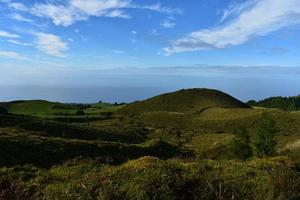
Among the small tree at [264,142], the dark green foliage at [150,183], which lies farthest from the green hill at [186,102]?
the dark green foliage at [150,183]

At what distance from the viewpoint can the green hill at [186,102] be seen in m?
121

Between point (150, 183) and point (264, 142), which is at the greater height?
point (150, 183)

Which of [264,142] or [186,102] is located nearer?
[264,142]

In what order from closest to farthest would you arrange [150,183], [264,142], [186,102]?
[150,183], [264,142], [186,102]

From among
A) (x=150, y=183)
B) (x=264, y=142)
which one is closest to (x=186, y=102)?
(x=264, y=142)

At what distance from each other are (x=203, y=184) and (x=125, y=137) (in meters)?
53.5

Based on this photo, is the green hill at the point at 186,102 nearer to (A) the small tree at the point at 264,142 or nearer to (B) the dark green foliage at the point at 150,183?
(A) the small tree at the point at 264,142

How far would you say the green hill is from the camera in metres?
121

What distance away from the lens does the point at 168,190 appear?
31.1 ft

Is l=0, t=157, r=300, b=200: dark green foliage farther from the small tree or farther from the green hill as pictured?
the green hill

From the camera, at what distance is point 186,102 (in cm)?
12731

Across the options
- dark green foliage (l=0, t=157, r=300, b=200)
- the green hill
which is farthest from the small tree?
the green hill

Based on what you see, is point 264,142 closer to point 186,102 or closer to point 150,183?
point 150,183

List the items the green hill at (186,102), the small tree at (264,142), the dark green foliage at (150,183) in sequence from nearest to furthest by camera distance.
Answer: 1. the dark green foliage at (150,183)
2. the small tree at (264,142)
3. the green hill at (186,102)
